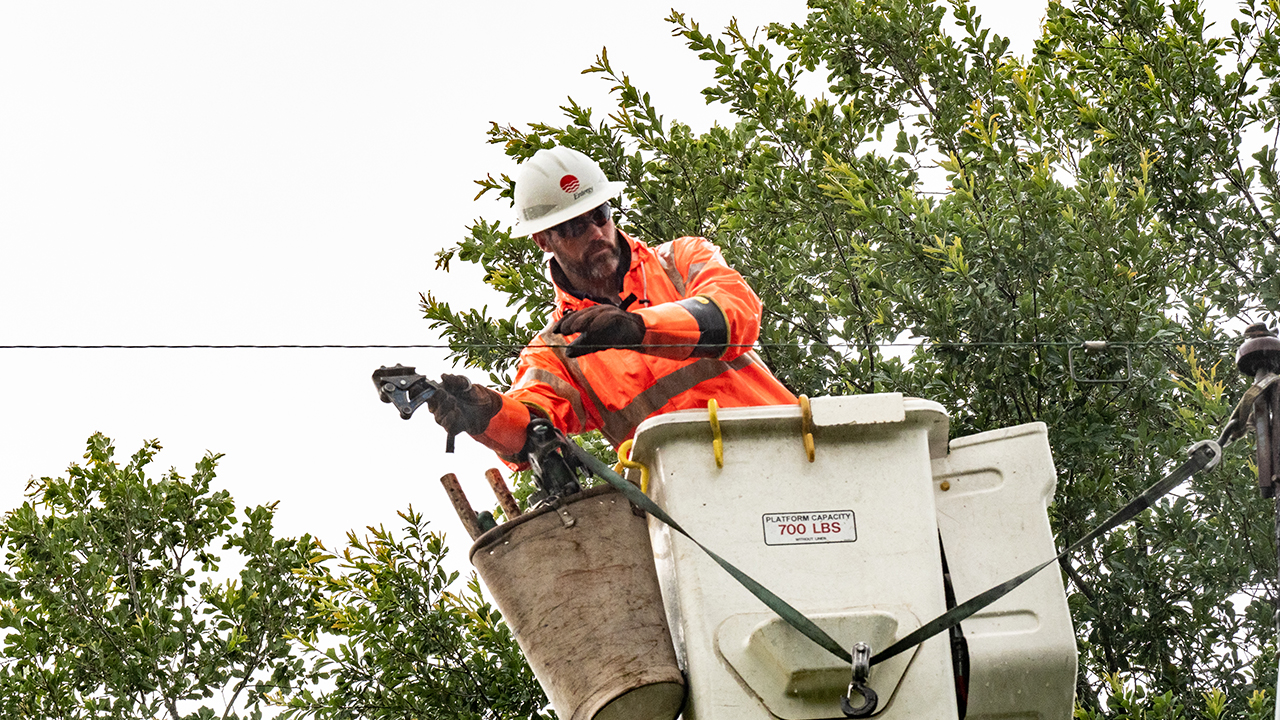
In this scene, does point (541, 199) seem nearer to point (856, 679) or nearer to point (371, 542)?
point (856, 679)

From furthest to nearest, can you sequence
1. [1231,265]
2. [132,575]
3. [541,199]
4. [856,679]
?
[132,575]
[1231,265]
[541,199]
[856,679]

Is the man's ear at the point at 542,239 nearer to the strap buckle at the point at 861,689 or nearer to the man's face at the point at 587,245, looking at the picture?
the man's face at the point at 587,245

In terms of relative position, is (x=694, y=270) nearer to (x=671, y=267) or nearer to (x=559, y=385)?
(x=671, y=267)

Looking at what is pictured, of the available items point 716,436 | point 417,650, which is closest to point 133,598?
point 417,650

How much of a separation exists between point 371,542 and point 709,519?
11.1 ft

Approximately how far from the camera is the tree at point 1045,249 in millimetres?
5520

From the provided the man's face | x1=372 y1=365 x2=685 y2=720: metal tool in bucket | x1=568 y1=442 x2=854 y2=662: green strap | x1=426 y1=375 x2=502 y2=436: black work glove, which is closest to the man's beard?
the man's face

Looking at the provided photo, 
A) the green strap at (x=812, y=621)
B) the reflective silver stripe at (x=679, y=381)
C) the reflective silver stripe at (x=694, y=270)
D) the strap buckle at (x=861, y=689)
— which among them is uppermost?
the reflective silver stripe at (x=694, y=270)

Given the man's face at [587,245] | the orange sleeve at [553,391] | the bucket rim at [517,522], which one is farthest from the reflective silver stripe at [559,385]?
the bucket rim at [517,522]

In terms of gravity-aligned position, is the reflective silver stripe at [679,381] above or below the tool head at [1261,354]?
above

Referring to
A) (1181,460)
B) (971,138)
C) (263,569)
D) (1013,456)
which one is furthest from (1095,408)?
(263,569)

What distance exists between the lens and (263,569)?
838cm

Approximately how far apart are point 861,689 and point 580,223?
1553 mm

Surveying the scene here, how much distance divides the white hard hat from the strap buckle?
152 centimetres
